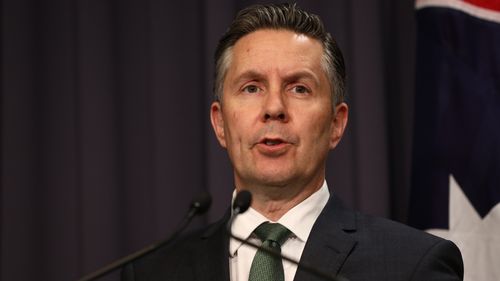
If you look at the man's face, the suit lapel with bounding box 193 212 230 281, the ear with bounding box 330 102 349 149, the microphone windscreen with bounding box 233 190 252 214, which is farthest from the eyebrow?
the microphone windscreen with bounding box 233 190 252 214

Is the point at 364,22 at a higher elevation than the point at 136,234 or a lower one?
higher

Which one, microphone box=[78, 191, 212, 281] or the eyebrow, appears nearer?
microphone box=[78, 191, 212, 281]

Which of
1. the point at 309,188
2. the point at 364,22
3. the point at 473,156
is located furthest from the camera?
the point at 364,22

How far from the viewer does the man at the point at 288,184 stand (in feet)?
5.52

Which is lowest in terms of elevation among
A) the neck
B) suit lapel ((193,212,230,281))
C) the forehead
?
suit lapel ((193,212,230,281))

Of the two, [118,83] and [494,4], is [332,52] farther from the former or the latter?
[118,83]

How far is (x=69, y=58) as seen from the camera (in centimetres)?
275

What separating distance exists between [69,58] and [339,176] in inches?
39.1

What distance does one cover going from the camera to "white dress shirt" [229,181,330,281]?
175 centimetres

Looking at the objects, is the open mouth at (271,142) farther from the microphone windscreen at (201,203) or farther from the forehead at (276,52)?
the microphone windscreen at (201,203)

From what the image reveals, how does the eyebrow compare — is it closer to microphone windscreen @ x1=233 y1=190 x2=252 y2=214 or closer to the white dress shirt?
the white dress shirt

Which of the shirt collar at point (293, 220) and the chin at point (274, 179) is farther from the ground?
the chin at point (274, 179)

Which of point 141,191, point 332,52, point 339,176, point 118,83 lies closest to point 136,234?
point 141,191

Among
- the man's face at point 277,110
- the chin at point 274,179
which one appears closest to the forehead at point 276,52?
the man's face at point 277,110
